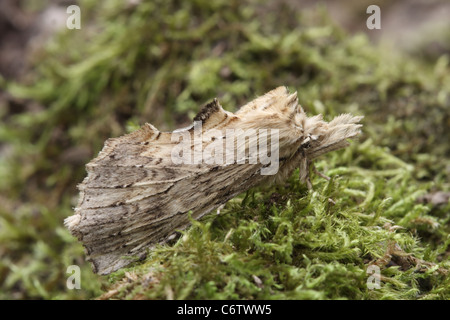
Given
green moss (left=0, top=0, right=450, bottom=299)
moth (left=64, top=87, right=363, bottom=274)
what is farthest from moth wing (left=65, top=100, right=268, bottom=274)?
green moss (left=0, top=0, right=450, bottom=299)

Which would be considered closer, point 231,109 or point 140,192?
point 140,192

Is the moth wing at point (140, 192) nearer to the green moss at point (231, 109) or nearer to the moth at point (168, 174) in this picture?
the moth at point (168, 174)

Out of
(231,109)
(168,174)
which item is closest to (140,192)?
(168,174)

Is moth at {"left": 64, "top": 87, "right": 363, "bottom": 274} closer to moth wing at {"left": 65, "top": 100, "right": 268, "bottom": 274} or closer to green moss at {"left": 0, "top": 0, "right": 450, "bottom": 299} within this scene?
moth wing at {"left": 65, "top": 100, "right": 268, "bottom": 274}

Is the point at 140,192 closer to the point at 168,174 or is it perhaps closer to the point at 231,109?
the point at 168,174

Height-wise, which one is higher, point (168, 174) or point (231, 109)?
point (231, 109)
